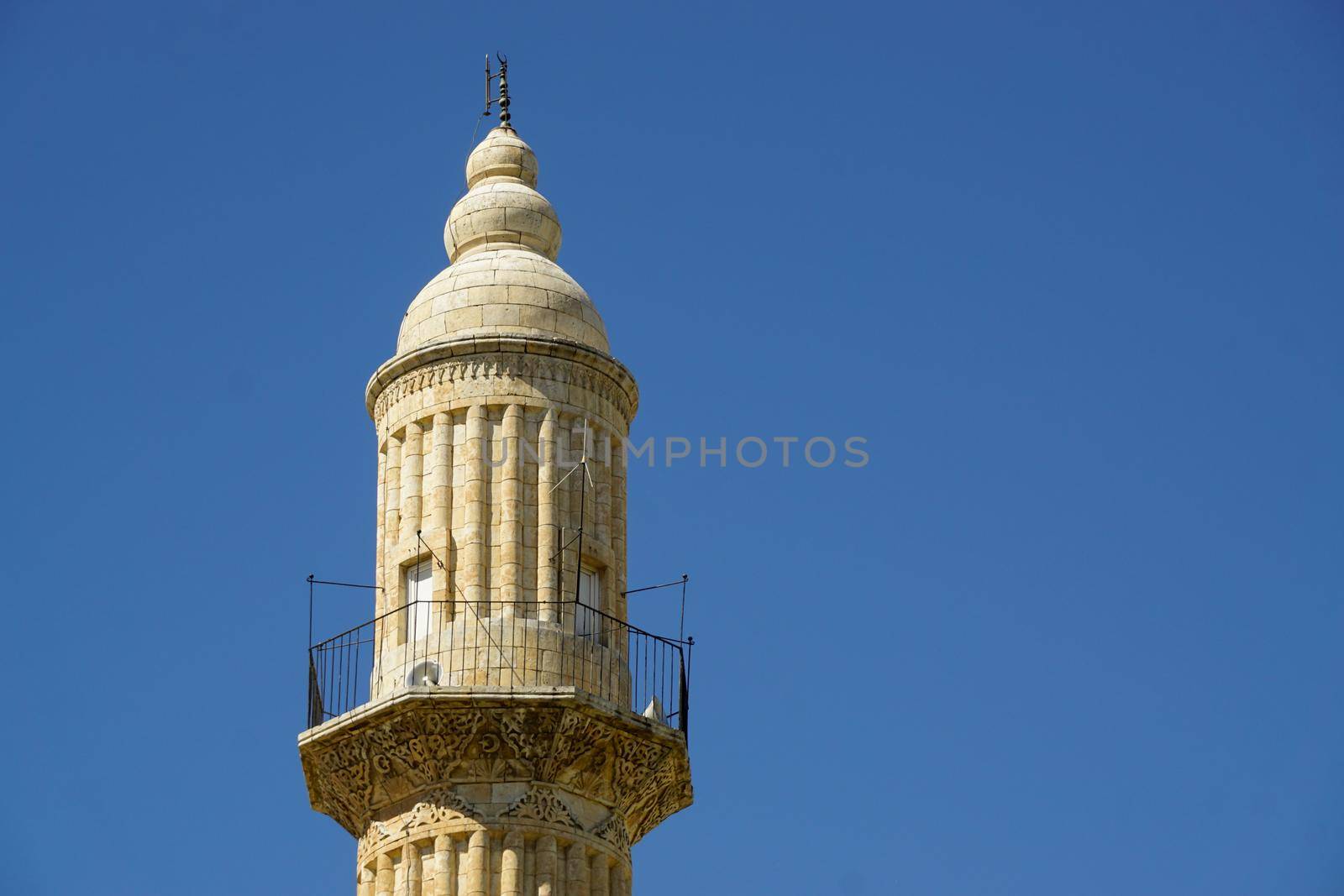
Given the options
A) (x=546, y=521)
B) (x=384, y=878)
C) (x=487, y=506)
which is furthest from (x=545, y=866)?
(x=487, y=506)

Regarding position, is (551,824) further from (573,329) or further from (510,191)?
(510,191)

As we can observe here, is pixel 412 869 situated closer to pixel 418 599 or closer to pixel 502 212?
pixel 418 599

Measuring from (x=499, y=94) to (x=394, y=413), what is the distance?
18.9 ft

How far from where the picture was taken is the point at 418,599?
37.8m

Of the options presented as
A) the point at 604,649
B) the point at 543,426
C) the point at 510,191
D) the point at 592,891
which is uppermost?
the point at 510,191

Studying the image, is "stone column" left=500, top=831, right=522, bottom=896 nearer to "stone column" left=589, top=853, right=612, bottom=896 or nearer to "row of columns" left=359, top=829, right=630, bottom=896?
"row of columns" left=359, top=829, right=630, bottom=896

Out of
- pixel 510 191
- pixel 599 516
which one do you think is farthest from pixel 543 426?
pixel 510 191

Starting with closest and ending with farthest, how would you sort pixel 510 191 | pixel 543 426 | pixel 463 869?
pixel 463 869
pixel 543 426
pixel 510 191

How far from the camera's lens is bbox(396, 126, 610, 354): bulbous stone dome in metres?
38.9

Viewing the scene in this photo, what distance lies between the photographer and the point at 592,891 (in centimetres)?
3625

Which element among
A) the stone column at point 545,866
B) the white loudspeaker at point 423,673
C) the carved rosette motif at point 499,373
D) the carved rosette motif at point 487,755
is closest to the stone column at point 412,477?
the carved rosette motif at point 499,373

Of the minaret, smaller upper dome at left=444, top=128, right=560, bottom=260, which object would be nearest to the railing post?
the minaret

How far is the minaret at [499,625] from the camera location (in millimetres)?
36031

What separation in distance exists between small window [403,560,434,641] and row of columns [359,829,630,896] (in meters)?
2.68
